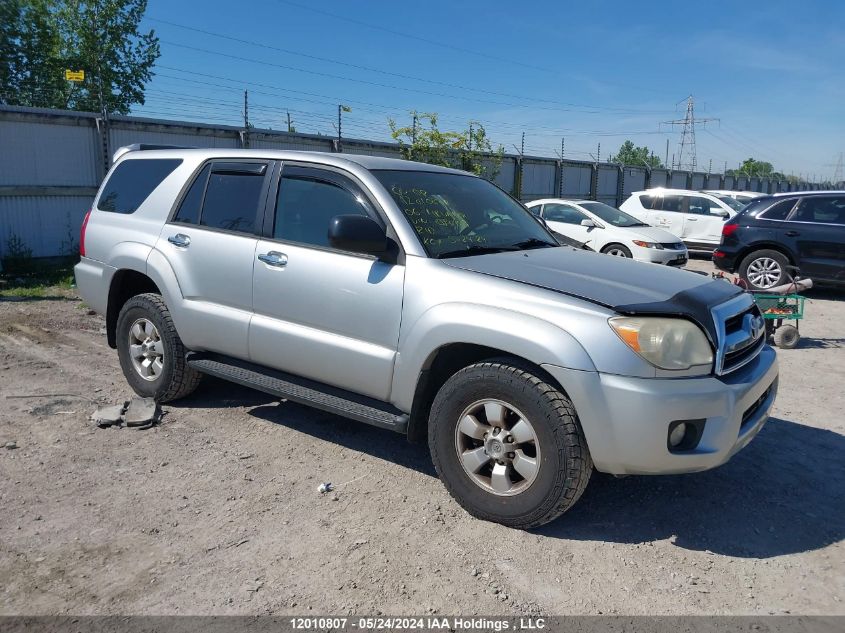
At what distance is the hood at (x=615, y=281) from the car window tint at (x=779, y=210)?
7.68 m

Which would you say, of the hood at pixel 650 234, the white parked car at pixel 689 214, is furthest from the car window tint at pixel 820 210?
the white parked car at pixel 689 214

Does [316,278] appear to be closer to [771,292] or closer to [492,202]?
[492,202]

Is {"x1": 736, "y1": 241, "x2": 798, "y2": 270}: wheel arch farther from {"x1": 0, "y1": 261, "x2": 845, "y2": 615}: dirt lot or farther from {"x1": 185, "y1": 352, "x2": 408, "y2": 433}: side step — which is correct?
{"x1": 185, "y1": 352, "x2": 408, "y2": 433}: side step

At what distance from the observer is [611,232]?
43.1 ft

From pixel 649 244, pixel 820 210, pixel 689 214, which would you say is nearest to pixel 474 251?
pixel 820 210

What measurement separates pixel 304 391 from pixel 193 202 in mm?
1718

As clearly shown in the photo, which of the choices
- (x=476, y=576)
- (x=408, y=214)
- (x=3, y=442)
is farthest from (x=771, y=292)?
(x=3, y=442)

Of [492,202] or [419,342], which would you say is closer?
[419,342]

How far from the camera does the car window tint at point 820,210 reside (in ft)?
33.3

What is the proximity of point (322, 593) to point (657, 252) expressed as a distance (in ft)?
36.5

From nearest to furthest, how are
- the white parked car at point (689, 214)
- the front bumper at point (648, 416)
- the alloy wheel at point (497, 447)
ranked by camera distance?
the front bumper at point (648, 416) → the alloy wheel at point (497, 447) → the white parked car at point (689, 214)

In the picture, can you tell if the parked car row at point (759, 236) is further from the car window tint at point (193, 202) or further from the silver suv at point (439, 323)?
the car window tint at point (193, 202)

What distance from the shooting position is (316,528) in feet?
11.2

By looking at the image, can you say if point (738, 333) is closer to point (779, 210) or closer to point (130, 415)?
point (130, 415)
